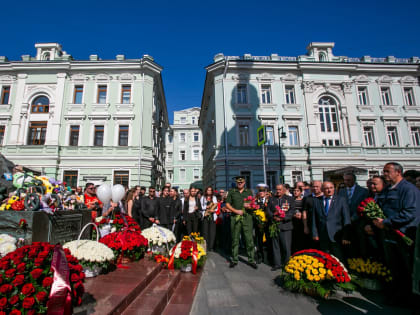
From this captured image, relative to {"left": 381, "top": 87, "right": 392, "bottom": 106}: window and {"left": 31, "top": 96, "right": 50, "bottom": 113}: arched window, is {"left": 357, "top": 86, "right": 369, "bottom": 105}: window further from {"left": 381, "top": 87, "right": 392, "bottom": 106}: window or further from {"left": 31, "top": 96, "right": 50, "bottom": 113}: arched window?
{"left": 31, "top": 96, "right": 50, "bottom": 113}: arched window

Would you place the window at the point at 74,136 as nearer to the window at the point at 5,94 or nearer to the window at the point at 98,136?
the window at the point at 98,136

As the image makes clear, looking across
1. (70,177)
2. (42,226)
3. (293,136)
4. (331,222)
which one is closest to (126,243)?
(42,226)

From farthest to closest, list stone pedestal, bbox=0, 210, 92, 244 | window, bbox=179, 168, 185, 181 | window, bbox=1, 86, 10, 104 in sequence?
window, bbox=179, 168, 185, 181 < window, bbox=1, 86, 10, 104 < stone pedestal, bbox=0, 210, 92, 244

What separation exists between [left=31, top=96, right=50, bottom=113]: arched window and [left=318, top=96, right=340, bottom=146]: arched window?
25223 millimetres

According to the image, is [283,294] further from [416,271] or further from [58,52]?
[58,52]

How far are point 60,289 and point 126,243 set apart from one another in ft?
9.65

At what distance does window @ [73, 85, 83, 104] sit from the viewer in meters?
20.6

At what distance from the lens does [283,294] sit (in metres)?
4.04

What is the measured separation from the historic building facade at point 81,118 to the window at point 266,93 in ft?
33.5

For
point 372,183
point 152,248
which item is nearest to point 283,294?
point 372,183

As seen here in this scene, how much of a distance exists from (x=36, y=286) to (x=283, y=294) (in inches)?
146

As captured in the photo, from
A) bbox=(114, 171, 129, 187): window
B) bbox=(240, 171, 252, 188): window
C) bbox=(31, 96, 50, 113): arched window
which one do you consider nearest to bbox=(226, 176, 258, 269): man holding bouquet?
bbox=(240, 171, 252, 188): window

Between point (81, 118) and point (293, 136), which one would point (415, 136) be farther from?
point (81, 118)

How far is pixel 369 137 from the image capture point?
2183 centimetres
